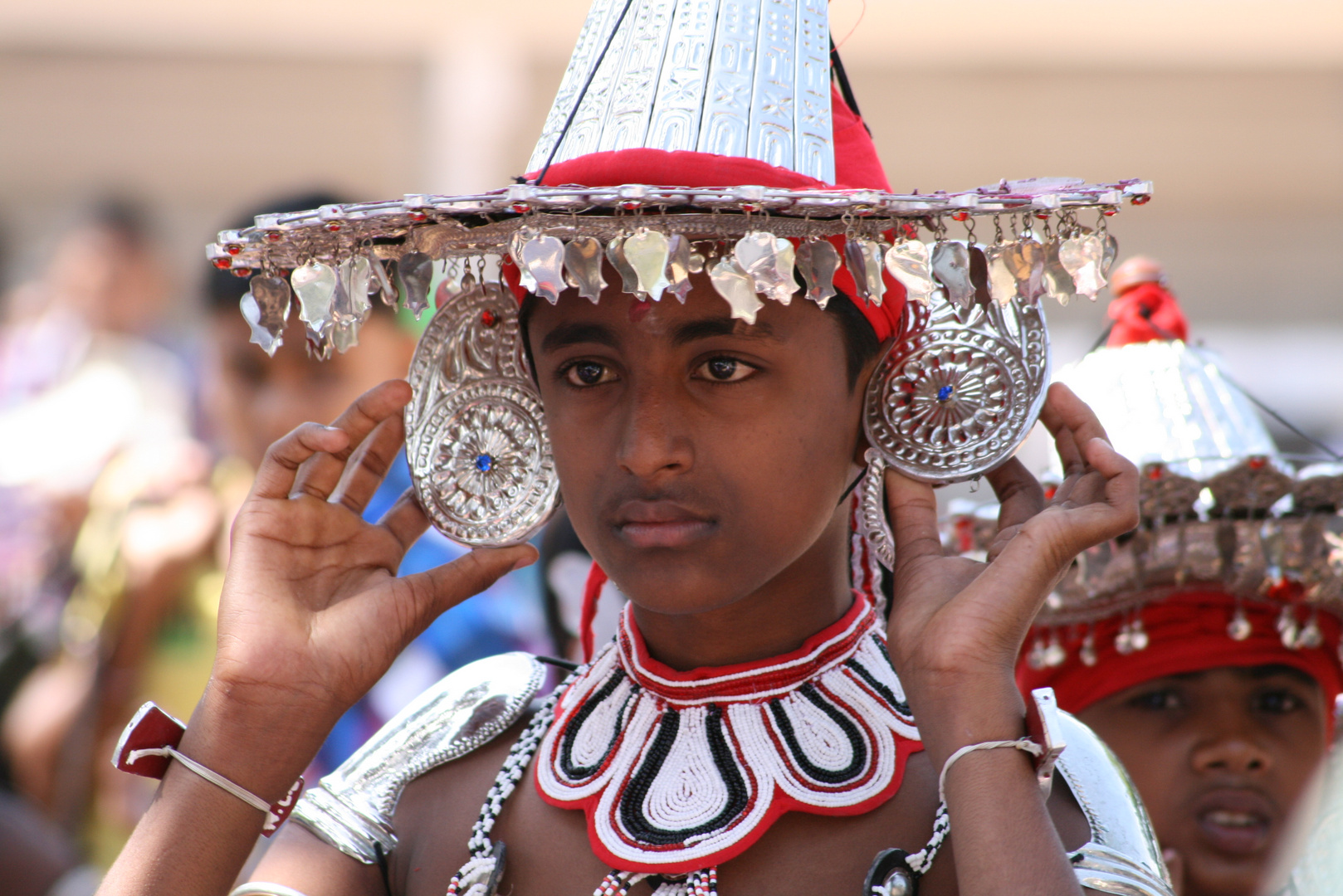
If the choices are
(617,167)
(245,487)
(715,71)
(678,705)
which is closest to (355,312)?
(617,167)

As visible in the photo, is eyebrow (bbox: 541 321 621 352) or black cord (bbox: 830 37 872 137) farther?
black cord (bbox: 830 37 872 137)

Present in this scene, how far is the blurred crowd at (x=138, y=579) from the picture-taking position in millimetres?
3887

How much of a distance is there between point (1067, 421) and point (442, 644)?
2.21 metres

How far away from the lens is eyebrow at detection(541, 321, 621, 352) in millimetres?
2016

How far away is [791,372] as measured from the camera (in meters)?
2.01

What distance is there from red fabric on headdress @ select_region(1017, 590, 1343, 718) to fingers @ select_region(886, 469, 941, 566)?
105 cm

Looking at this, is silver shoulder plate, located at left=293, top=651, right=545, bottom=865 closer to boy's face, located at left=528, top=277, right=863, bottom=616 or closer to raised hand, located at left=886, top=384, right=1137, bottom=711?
boy's face, located at left=528, top=277, right=863, bottom=616

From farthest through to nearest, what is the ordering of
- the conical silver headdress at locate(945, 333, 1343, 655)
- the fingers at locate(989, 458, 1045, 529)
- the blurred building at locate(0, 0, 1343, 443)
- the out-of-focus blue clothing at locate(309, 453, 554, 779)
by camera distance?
1. the blurred building at locate(0, 0, 1343, 443)
2. the out-of-focus blue clothing at locate(309, 453, 554, 779)
3. the conical silver headdress at locate(945, 333, 1343, 655)
4. the fingers at locate(989, 458, 1045, 529)

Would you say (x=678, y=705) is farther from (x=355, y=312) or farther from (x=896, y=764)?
(x=355, y=312)

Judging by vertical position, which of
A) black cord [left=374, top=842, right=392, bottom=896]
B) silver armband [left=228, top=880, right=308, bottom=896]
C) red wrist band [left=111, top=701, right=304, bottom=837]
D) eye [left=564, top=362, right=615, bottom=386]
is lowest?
silver armband [left=228, top=880, right=308, bottom=896]

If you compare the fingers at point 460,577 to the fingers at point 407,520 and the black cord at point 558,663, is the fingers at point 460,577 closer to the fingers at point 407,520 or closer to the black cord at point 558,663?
the fingers at point 407,520

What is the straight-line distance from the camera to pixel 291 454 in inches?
90.0

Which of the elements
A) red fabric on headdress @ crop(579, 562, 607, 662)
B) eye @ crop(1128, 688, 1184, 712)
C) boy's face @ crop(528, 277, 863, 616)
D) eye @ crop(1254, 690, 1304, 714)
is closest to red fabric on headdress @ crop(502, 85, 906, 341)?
boy's face @ crop(528, 277, 863, 616)

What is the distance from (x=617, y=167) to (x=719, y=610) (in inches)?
25.0
